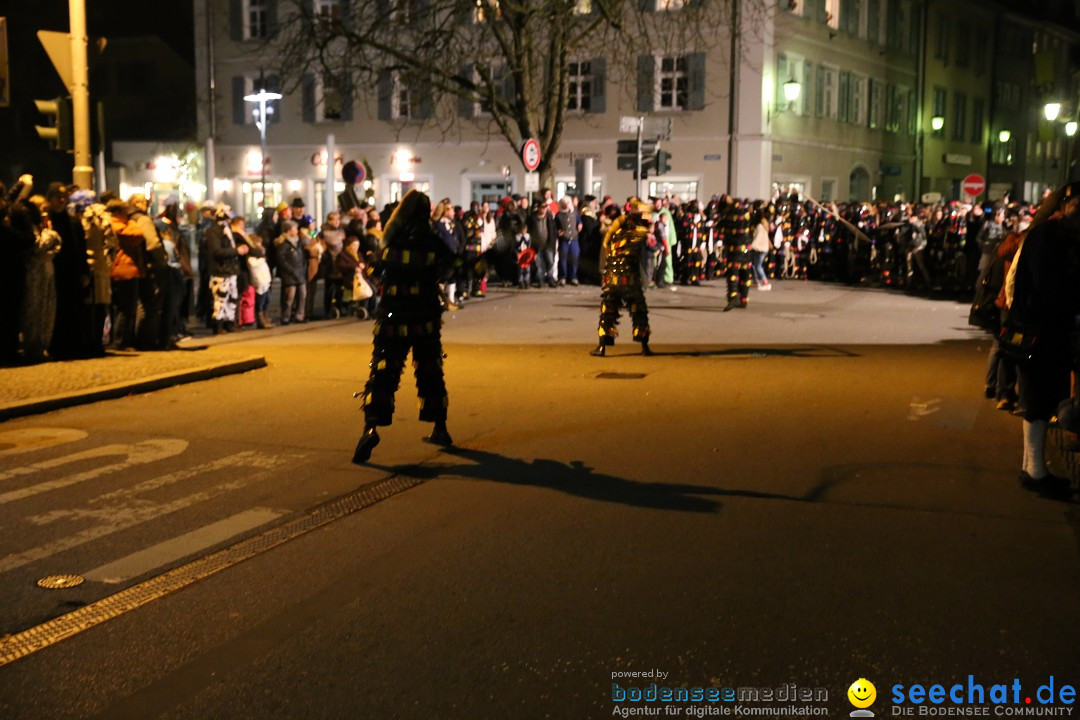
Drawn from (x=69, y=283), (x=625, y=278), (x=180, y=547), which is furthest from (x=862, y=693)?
(x=69, y=283)

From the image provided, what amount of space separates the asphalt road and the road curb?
0.24 metres

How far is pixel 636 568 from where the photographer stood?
609cm

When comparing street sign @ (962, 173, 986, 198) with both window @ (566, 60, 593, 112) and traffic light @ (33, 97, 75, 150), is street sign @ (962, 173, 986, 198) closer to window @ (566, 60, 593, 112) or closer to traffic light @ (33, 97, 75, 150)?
window @ (566, 60, 593, 112)

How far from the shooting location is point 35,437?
32.0ft

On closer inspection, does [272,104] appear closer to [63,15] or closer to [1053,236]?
[63,15]

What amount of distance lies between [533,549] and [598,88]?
38.1 m

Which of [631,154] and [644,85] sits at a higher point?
[644,85]

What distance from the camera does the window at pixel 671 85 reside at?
42.1m

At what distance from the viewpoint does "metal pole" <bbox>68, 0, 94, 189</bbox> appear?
13344 mm

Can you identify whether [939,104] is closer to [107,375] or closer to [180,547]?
Answer: [107,375]

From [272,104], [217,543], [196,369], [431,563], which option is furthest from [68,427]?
[272,104]

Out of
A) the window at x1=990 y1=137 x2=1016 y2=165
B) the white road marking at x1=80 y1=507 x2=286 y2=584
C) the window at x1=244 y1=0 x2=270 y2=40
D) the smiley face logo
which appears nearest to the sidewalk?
the white road marking at x1=80 y1=507 x2=286 y2=584

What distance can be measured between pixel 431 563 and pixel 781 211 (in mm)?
24873

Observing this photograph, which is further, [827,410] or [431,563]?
[827,410]
